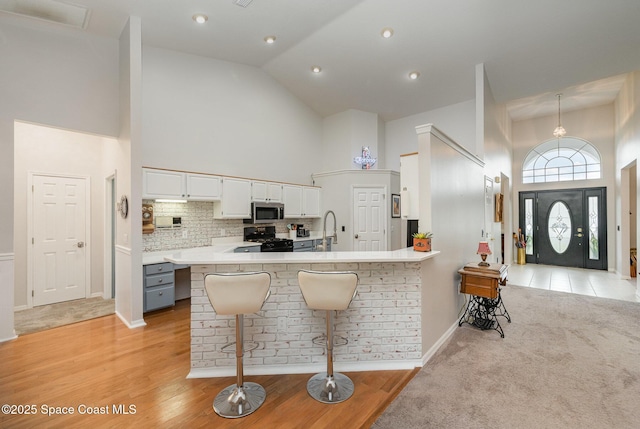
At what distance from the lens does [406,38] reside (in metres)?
4.44

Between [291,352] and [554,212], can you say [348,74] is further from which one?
[554,212]

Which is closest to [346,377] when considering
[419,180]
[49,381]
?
[419,180]

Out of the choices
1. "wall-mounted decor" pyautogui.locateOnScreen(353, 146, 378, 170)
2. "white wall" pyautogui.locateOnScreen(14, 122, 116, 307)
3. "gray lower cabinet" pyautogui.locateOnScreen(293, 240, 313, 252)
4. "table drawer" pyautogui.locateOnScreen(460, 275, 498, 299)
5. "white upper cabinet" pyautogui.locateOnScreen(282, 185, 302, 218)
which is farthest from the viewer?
"wall-mounted decor" pyautogui.locateOnScreen(353, 146, 378, 170)

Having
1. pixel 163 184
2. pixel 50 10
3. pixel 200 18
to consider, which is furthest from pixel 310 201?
pixel 50 10

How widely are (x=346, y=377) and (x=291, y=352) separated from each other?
52 cm

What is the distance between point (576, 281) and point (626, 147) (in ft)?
9.24

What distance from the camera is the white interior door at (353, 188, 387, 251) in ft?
20.7

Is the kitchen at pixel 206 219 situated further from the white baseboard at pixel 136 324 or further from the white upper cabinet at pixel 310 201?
the white baseboard at pixel 136 324

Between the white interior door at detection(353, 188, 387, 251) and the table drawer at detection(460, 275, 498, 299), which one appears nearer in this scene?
the table drawer at detection(460, 275, 498, 299)

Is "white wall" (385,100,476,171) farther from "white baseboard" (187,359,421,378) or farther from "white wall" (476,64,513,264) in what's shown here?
"white baseboard" (187,359,421,378)

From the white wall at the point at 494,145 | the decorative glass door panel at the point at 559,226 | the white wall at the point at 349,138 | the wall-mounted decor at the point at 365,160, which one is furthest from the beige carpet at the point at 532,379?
the white wall at the point at 349,138

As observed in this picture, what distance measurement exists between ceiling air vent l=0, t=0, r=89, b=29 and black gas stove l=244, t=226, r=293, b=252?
369 centimetres

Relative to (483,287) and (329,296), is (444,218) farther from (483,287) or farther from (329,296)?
(329,296)

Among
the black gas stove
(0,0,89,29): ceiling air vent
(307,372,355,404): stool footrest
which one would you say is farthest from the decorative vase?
(0,0,89,29): ceiling air vent
